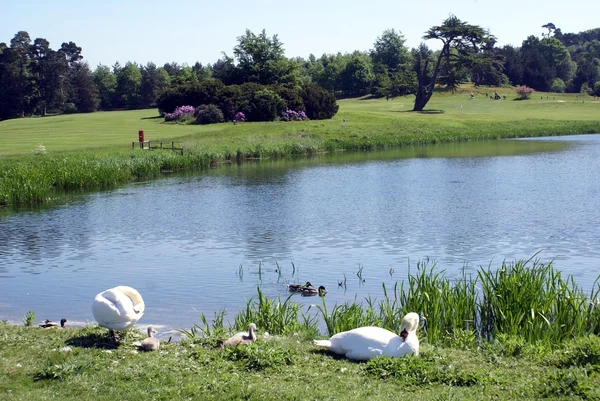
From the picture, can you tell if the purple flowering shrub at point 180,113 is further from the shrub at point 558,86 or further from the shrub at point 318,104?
the shrub at point 558,86

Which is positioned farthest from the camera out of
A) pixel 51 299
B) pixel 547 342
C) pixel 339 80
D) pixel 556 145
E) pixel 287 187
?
pixel 339 80

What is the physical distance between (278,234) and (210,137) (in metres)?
38.8

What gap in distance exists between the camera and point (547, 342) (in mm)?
12344

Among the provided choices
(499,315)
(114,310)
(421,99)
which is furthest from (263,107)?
(114,310)

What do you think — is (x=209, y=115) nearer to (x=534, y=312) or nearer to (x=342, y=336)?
(x=534, y=312)

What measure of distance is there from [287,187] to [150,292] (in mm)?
23308

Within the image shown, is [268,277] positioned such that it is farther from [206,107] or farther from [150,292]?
[206,107]

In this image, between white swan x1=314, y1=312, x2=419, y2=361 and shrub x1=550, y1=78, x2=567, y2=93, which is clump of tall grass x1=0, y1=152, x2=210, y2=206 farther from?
shrub x1=550, y1=78, x2=567, y2=93

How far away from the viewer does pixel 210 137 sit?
65875 millimetres

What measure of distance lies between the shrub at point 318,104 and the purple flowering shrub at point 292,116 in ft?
9.06

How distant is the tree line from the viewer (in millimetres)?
97875

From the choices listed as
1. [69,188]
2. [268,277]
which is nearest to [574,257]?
[268,277]

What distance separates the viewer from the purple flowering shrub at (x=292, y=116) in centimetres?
7962

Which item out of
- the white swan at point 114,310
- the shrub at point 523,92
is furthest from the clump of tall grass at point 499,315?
the shrub at point 523,92
